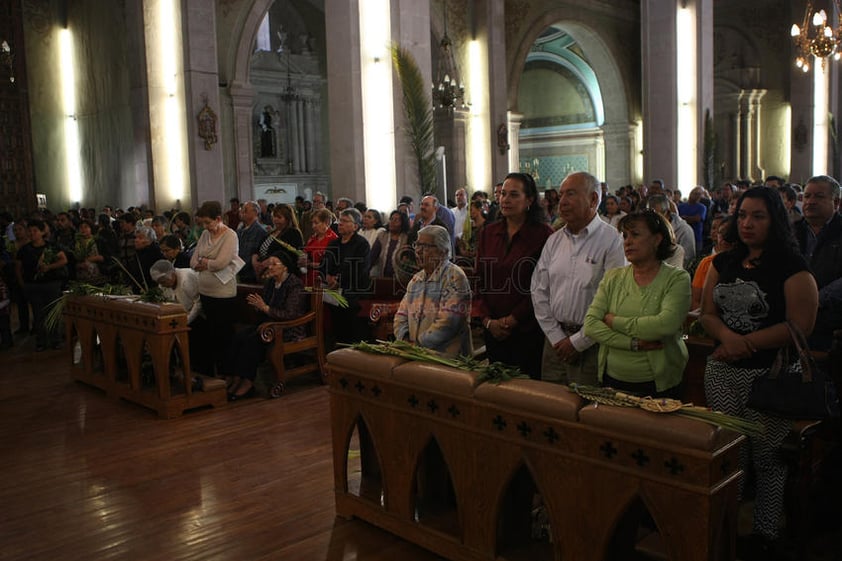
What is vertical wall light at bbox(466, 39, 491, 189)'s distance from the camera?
54.5ft

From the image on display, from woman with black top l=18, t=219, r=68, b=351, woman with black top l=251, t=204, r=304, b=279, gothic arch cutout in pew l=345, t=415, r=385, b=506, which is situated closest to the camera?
gothic arch cutout in pew l=345, t=415, r=385, b=506

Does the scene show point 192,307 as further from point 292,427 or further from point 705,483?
point 705,483

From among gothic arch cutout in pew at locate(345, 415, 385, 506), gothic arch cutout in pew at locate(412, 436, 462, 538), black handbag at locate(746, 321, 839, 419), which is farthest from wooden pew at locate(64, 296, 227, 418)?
black handbag at locate(746, 321, 839, 419)

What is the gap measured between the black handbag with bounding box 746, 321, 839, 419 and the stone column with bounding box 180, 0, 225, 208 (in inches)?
410

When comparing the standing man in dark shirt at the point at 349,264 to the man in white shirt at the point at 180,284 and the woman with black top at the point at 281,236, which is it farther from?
the man in white shirt at the point at 180,284

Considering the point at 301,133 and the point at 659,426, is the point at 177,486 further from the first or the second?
the point at 301,133

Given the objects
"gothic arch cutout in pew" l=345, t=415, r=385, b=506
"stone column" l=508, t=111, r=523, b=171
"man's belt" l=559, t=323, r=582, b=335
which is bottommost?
"gothic arch cutout in pew" l=345, t=415, r=385, b=506

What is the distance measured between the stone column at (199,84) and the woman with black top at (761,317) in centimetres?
1014

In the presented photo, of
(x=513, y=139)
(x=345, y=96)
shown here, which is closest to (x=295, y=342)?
(x=345, y=96)

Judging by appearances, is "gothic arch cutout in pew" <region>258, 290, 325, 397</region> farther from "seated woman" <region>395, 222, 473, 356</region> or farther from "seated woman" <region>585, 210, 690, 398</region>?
"seated woman" <region>585, 210, 690, 398</region>

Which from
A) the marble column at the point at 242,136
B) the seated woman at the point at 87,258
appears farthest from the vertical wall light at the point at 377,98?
the marble column at the point at 242,136

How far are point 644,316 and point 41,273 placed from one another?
23.7 ft

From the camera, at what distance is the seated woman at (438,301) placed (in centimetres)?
410

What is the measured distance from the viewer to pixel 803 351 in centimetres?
293
